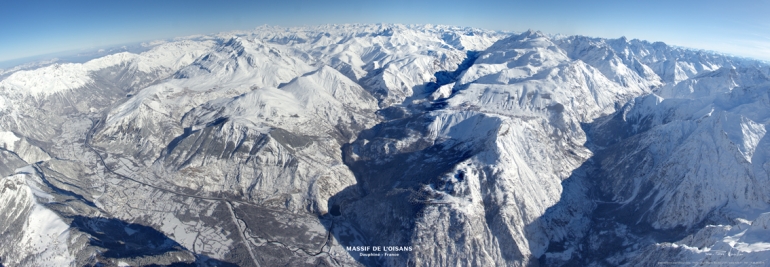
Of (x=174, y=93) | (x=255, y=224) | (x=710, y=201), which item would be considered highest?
(x=174, y=93)

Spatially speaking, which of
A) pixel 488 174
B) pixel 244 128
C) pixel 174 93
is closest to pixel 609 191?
pixel 488 174

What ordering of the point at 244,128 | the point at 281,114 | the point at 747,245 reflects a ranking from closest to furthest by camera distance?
1. the point at 747,245
2. the point at 244,128
3. the point at 281,114

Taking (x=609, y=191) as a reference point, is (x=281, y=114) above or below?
above

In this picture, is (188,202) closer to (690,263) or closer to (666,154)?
(690,263)

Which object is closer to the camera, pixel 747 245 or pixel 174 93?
pixel 747 245

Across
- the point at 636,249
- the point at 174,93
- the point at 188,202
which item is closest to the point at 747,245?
the point at 636,249

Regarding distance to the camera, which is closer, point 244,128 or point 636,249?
point 636,249

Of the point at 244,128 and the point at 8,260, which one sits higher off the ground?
the point at 244,128

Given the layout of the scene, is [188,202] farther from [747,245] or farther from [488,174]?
[747,245]

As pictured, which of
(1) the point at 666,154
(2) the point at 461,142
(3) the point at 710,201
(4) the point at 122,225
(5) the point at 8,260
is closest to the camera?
(5) the point at 8,260
